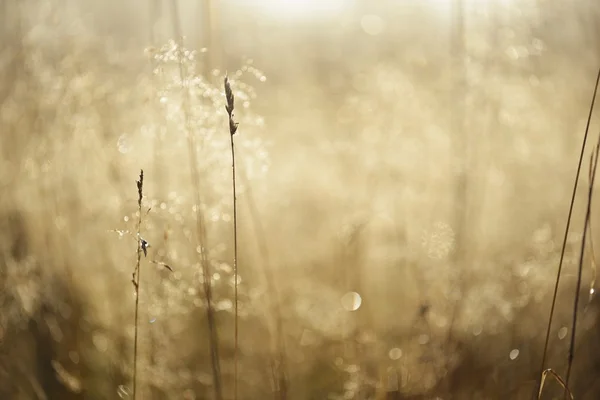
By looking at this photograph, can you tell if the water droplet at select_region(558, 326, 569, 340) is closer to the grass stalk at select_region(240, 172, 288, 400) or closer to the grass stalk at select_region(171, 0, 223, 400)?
the grass stalk at select_region(240, 172, 288, 400)

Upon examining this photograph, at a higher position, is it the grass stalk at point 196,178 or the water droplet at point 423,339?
the grass stalk at point 196,178

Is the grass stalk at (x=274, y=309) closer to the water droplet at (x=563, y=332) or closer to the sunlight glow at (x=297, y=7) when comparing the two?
the water droplet at (x=563, y=332)

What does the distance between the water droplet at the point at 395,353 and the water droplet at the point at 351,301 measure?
0.63 feet

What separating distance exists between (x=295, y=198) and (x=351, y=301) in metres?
0.65

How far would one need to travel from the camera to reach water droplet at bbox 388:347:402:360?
1.30 meters

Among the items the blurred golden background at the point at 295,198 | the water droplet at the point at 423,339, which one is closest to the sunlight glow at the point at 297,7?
the blurred golden background at the point at 295,198

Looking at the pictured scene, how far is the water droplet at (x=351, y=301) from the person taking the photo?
1.53m

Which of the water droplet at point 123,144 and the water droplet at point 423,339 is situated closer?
the water droplet at point 423,339

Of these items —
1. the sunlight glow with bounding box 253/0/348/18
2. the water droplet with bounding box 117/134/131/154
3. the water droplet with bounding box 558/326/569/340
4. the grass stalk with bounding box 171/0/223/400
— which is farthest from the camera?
the sunlight glow with bounding box 253/0/348/18

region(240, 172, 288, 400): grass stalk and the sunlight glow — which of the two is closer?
region(240, 172, 288, 400): grass stalk

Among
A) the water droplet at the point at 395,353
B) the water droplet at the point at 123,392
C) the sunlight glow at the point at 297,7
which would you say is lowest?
the water droplet at the point at 395,353

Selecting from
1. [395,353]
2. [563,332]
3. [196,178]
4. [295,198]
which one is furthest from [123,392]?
[295,198]

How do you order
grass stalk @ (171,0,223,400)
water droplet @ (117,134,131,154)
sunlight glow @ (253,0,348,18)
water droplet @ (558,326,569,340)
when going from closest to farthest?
grass stalk @ (171,0,223,400) → water droplet @ (558,326,569,340) → water droplet @ (117,134,131,154) → sunlight glow @ (253,0,348,18)

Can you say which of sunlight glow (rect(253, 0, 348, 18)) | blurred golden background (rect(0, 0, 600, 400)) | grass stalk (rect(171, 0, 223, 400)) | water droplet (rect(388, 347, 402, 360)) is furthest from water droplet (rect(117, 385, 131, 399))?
sunlight glow (rect(253, 0, 348, 18))
